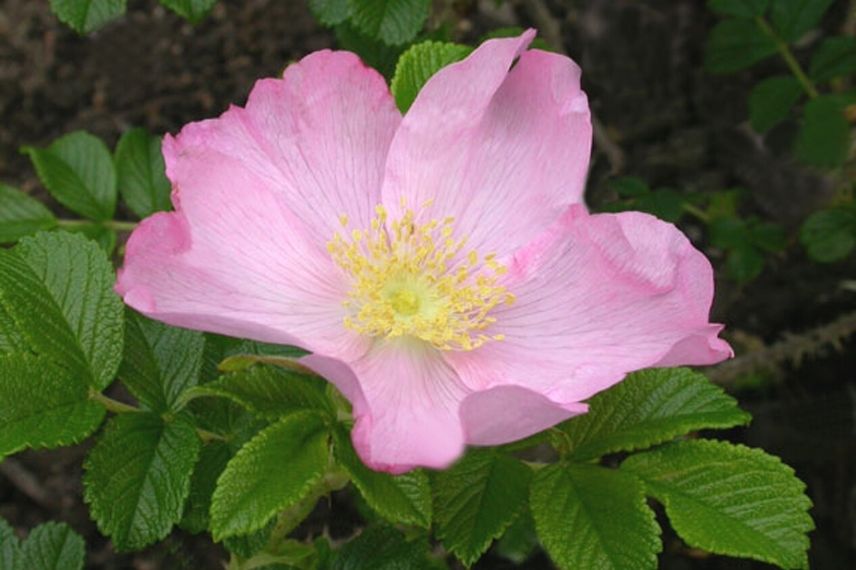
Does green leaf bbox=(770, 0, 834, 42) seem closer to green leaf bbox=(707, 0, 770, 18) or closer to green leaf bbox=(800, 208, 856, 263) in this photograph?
green leaf bbox=(707, 0, 770, 18)

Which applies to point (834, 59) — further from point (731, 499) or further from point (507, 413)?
point (507, 413)

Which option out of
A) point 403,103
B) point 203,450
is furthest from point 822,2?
point 203,450

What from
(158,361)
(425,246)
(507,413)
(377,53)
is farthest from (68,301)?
(377,53)

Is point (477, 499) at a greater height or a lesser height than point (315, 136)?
lesser

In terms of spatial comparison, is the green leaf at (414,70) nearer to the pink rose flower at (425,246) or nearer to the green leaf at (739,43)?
the pink rose flower at (425,246)

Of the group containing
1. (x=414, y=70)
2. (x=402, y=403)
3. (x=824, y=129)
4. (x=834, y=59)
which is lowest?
(x=824, y=129)

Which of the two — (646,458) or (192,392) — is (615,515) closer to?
(646,458)

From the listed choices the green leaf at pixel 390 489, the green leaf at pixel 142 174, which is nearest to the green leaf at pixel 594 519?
the green leaf at pixel 390 489
